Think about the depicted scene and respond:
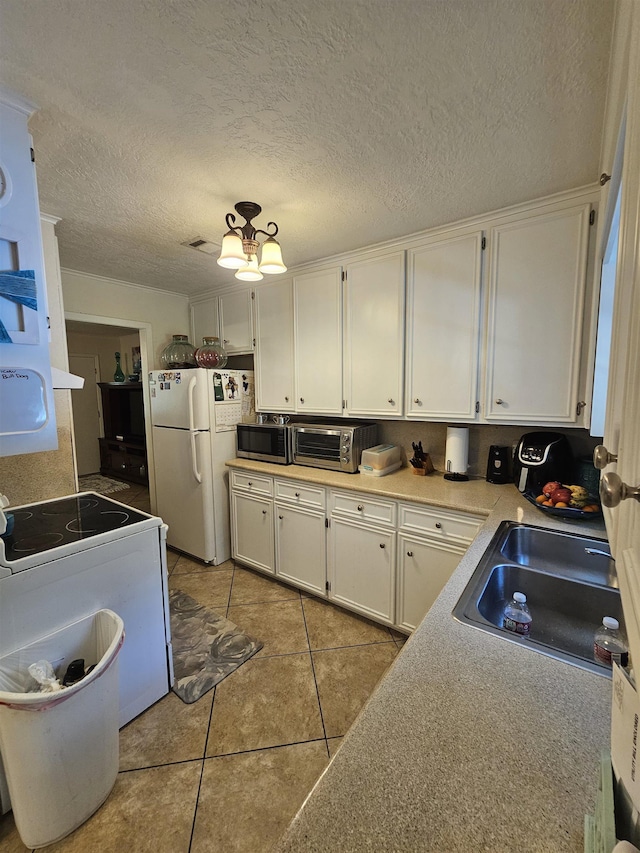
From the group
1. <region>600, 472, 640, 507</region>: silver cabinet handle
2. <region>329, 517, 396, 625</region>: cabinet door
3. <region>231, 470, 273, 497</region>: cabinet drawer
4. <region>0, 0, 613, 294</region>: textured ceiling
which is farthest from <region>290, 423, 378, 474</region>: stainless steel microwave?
<region>600, 472, 640, 507</region>: silver cabinet handle

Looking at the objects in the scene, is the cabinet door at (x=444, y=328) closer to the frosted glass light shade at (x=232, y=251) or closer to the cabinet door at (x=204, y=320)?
the frosted glass light shade at (x=232, y=251)

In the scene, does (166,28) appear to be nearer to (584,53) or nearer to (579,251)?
(584,53)

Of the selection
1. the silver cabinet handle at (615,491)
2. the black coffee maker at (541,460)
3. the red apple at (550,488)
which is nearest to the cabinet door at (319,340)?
the black coffee maker at (541,460)

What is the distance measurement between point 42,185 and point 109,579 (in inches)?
71.2

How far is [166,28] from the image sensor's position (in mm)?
905

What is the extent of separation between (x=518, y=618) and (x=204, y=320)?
3.31m

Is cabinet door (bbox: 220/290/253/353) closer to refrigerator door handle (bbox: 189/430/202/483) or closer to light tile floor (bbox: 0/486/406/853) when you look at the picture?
refrigerator door handle (bbox: 189/430/202/483)

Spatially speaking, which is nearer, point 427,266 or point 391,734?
point 391,734

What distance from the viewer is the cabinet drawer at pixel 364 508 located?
6.86ft

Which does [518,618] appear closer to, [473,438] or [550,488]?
[550,488]

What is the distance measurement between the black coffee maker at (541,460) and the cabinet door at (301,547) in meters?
1.24

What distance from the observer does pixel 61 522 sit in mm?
1635

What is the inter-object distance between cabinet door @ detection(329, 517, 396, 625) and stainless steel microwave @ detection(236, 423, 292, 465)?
2.24 ft

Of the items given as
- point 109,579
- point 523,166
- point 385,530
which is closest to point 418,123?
point 523,166
